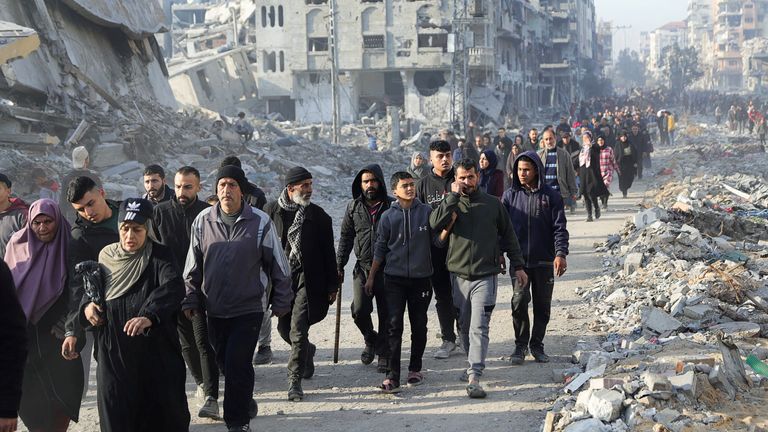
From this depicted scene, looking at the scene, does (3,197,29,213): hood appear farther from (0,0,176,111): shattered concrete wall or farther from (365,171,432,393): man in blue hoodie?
(0,0,176,111): shattered concrete wall

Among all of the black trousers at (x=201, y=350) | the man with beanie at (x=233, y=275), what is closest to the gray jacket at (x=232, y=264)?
the man with beanie at (x=233, y=275)

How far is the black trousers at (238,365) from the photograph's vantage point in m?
5.60

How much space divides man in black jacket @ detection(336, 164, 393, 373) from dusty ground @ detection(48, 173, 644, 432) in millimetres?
450

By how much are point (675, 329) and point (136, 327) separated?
4798 mm

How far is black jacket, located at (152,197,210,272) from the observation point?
6486mm

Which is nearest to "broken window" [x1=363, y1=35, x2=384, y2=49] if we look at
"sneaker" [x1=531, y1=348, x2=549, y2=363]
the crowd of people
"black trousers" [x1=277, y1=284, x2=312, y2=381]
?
the crowd of people

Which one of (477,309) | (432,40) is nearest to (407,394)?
Answer: (477,309)

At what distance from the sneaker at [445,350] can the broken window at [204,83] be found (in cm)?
4735

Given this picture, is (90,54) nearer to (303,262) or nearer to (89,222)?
(303,262)

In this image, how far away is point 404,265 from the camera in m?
6.65

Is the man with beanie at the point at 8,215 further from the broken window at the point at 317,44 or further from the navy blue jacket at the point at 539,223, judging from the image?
the broken window at the point at 317,44

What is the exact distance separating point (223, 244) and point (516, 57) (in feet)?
225

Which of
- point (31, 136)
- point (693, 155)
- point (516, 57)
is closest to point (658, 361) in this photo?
point (31, 136)

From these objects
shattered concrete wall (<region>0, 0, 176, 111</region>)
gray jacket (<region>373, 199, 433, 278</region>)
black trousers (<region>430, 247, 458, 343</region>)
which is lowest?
black trousers (<region>430, 247, 458, 343</region>)
